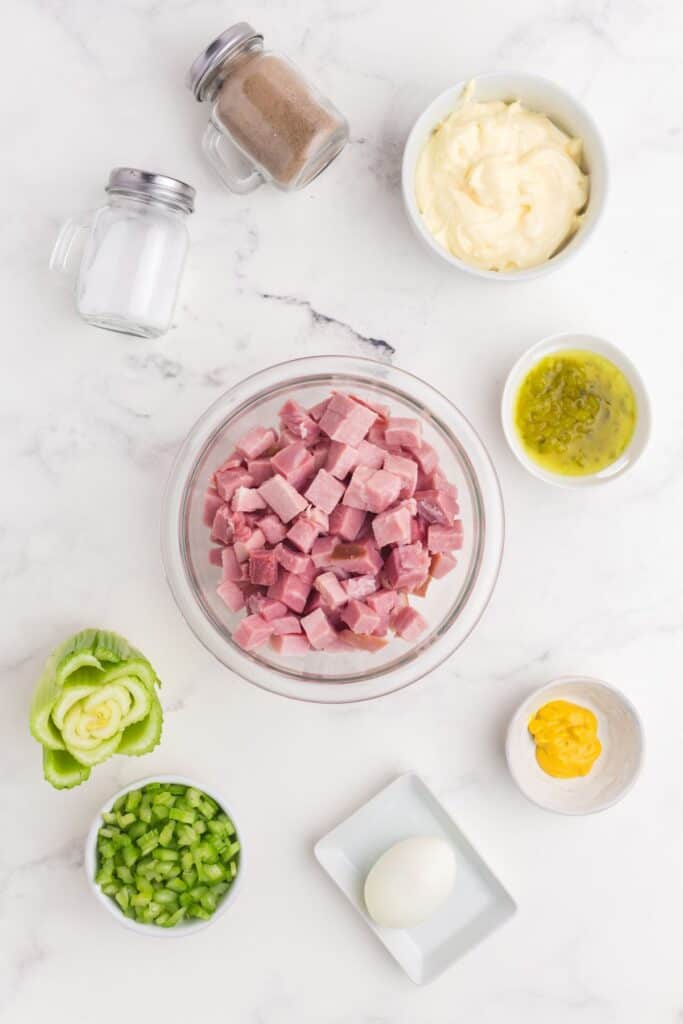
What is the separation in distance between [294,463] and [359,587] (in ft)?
0.78

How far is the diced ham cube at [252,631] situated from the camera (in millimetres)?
1617

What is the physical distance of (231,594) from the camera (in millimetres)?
1665

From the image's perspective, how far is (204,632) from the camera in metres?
1.80

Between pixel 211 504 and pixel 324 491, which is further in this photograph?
pixel 211 504

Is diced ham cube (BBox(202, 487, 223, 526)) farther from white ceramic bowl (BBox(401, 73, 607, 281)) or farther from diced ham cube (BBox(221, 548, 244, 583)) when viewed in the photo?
white ceramic bowl (BBox(401, 73, 607, 281))

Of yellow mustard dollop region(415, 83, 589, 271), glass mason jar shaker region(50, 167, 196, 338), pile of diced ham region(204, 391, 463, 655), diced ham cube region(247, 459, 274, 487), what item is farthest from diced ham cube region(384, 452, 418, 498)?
glass mason jar shaker region(50, 167, 196, 338)

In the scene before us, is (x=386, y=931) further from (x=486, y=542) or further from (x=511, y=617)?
(x=486, y=542)

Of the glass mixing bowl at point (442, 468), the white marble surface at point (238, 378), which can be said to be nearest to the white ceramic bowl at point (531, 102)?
the white marble surface at point (238, 378)

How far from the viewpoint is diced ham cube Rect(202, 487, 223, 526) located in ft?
5.64

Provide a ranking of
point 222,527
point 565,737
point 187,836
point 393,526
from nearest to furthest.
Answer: point 393,526
point 222,527
point 187,836
point 565,737

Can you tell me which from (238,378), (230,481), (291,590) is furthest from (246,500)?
(238,378)

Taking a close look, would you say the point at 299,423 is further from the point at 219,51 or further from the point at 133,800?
the point at 133,800

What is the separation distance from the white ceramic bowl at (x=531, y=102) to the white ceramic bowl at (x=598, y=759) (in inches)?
31.9

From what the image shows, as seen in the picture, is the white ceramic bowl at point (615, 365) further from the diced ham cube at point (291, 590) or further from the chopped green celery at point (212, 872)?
the chopped green celery at point (212, 872)
